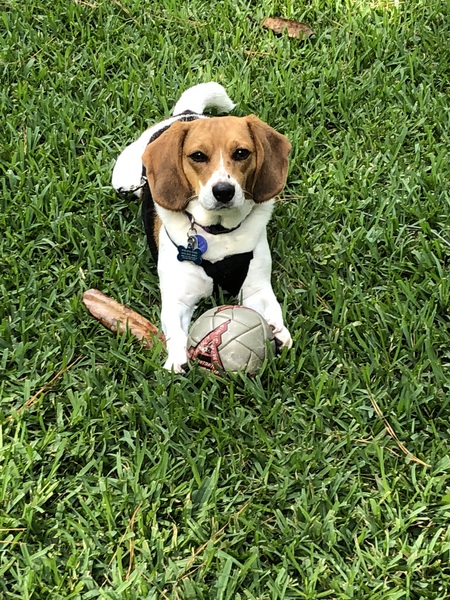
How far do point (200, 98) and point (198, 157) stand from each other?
4.27ft

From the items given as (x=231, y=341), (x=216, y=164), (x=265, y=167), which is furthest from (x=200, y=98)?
(x=231, y=341)

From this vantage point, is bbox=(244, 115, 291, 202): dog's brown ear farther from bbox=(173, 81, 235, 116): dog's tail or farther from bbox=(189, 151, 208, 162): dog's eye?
Result: bbox=(173, 81, 235, 116): dog's tail

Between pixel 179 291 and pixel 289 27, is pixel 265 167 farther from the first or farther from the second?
pixel 289 27

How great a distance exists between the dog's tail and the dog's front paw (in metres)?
1.72

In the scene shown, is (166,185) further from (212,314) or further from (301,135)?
(301,135)

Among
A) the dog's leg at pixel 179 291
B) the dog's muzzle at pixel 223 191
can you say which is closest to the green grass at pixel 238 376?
the dog's leg at pixel 179 291

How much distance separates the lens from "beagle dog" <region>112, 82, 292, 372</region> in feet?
10.9

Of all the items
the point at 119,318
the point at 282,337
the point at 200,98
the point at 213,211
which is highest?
the point at 213,211

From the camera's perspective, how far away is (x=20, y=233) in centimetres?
399

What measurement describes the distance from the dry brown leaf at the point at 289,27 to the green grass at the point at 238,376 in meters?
0.15

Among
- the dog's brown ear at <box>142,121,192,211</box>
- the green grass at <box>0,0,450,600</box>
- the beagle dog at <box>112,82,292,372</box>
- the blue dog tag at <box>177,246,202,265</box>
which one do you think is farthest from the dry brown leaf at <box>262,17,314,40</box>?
the blue dog tag at <box>177,246,202,265</box>

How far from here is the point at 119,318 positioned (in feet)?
11.3

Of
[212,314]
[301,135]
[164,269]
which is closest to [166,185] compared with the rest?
[164,269]

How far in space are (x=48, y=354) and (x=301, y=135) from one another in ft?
7.24
